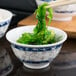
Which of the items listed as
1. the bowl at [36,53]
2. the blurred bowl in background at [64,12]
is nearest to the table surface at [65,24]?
the blurred bowl in background at [64,12]

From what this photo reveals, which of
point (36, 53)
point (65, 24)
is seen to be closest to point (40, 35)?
point (36, 53)

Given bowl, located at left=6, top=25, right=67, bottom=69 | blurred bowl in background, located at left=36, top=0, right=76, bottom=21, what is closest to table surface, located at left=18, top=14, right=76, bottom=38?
blurred bowl in background, located at left=36, top=0, right=76, bottom=21

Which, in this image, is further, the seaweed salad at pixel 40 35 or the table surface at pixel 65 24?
the table surface at pixel 65 24

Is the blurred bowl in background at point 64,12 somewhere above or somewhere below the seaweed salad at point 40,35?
below

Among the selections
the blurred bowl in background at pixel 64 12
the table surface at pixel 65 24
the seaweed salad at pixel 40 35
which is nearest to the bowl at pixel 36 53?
the seaweed salad at pixel 40 35

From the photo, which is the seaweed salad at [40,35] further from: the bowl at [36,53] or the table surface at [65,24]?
the table surface at [65,24]

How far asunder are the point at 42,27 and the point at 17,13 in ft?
1.78

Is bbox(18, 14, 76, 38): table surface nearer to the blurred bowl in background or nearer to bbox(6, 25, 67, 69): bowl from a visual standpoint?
the blurred bowl in background

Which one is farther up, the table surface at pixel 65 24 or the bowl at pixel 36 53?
the bowl at pixel 36 53

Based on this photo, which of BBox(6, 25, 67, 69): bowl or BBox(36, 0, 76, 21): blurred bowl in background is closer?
BBox(6, 25, 67, 69): bowl

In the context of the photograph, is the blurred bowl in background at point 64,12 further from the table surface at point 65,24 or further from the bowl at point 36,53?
the bowl at point 36,53

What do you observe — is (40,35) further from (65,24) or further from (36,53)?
(65,24)

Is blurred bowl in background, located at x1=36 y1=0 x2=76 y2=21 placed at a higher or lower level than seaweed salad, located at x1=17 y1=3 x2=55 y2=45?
lower

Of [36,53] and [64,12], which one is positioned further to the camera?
[64,12]
